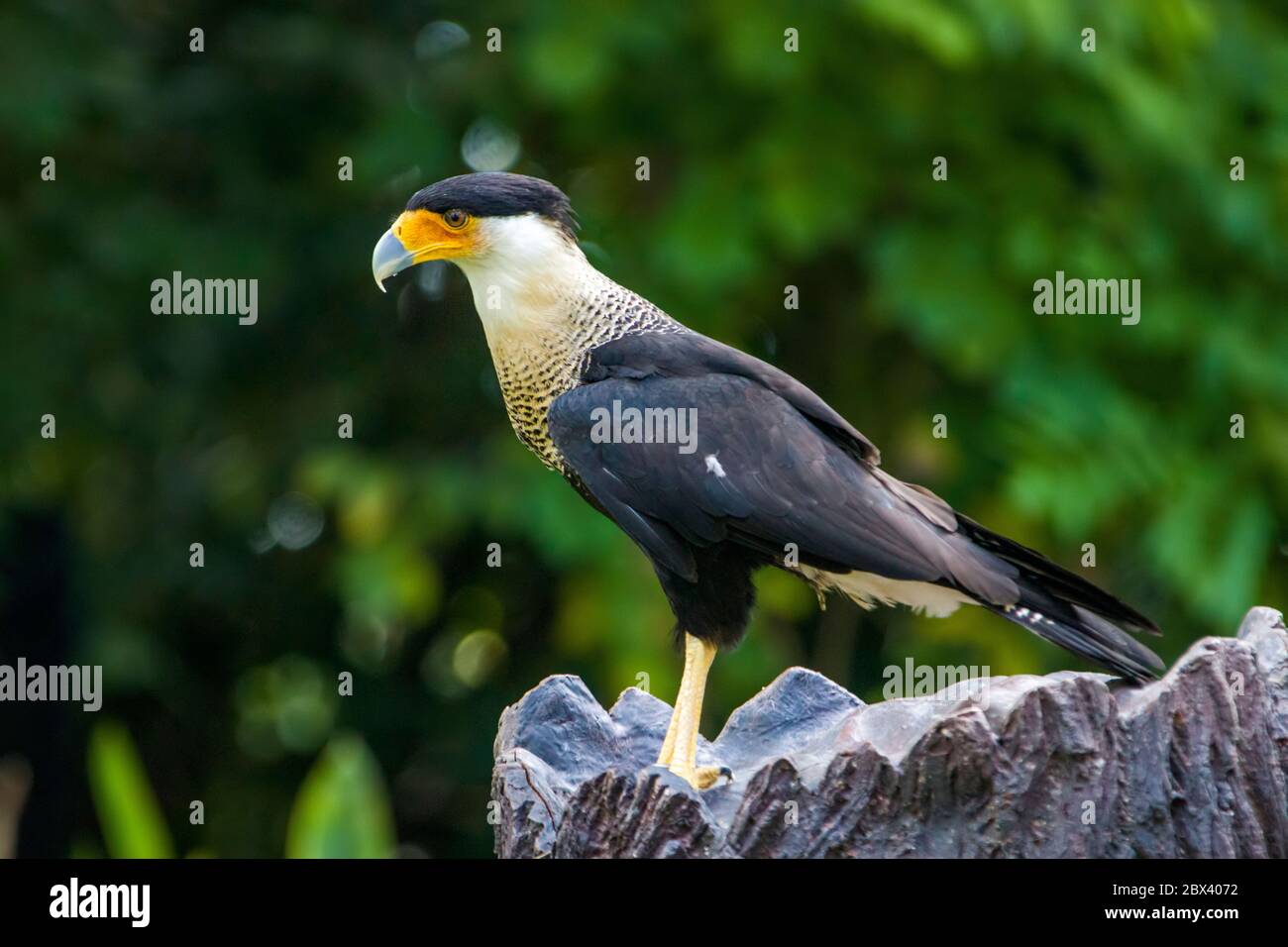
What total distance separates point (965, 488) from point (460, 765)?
10.1ft

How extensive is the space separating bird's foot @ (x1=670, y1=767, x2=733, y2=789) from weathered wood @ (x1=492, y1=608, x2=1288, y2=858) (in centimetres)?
27

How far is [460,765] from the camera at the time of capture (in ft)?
28.2

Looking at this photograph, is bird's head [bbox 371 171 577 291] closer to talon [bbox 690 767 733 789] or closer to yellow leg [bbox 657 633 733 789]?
yellow leg [bbox 657 633 733 789]

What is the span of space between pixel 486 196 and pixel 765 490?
1095mm

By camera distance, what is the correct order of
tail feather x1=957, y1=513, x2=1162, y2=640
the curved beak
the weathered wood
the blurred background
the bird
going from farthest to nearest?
the blurred background → the curved beak → the bird → tail feather x1=957, y1=513, x2=1162, y2=640 → the weathered wood

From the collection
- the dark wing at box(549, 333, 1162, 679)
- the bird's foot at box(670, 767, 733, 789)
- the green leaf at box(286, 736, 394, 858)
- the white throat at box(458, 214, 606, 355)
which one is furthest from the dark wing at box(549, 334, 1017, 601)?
the green leaf at box(286, 736, 394, 858)

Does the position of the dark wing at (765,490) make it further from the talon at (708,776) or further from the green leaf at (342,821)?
the green leaf at (342,821)

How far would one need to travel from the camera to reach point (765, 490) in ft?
13.8

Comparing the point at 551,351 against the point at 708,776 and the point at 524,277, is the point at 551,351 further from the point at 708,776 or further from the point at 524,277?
the point at 708,776

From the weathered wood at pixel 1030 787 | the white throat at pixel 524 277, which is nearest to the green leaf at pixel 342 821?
the weathered wood at pixel 1030 787

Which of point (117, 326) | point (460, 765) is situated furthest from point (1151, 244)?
point (117, 326)

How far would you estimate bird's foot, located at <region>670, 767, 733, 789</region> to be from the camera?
411 cm

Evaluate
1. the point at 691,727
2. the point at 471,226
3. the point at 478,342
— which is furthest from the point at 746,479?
the point at 478,342

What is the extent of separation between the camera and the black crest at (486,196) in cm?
440
